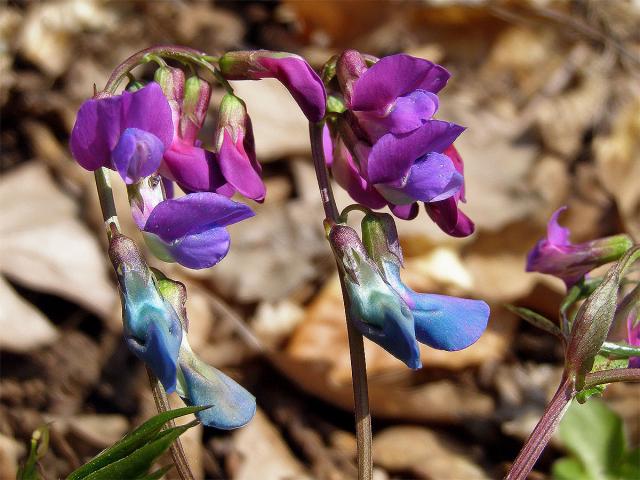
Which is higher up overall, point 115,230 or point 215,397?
point 115,230

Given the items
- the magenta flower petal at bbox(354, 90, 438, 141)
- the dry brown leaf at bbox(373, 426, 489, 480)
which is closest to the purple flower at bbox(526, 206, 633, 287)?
the magenta flower petal at bbox(354, 90, 438, 141)

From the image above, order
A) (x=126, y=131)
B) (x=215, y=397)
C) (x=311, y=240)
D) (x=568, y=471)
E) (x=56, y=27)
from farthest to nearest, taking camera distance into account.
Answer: (x=56, y=27), (x=311, y=240), (x=568, y=471), (x=215, y=397), (x=126, y=131)

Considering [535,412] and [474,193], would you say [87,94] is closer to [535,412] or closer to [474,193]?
[474,193]

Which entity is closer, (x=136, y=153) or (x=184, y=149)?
(x=136, y=153)

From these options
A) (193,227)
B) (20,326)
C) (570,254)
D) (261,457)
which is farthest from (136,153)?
(20,326)

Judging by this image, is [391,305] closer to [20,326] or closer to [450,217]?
[450,217]

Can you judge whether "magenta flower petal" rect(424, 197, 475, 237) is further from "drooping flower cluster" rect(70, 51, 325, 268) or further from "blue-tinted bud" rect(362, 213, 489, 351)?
"drooping flower cluster" rect(70, 51, 325, 268)

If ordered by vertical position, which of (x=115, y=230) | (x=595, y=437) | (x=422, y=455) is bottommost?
(x=422, y=455)

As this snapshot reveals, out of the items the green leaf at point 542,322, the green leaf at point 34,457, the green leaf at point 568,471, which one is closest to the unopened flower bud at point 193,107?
the green leaf at point 34,457
